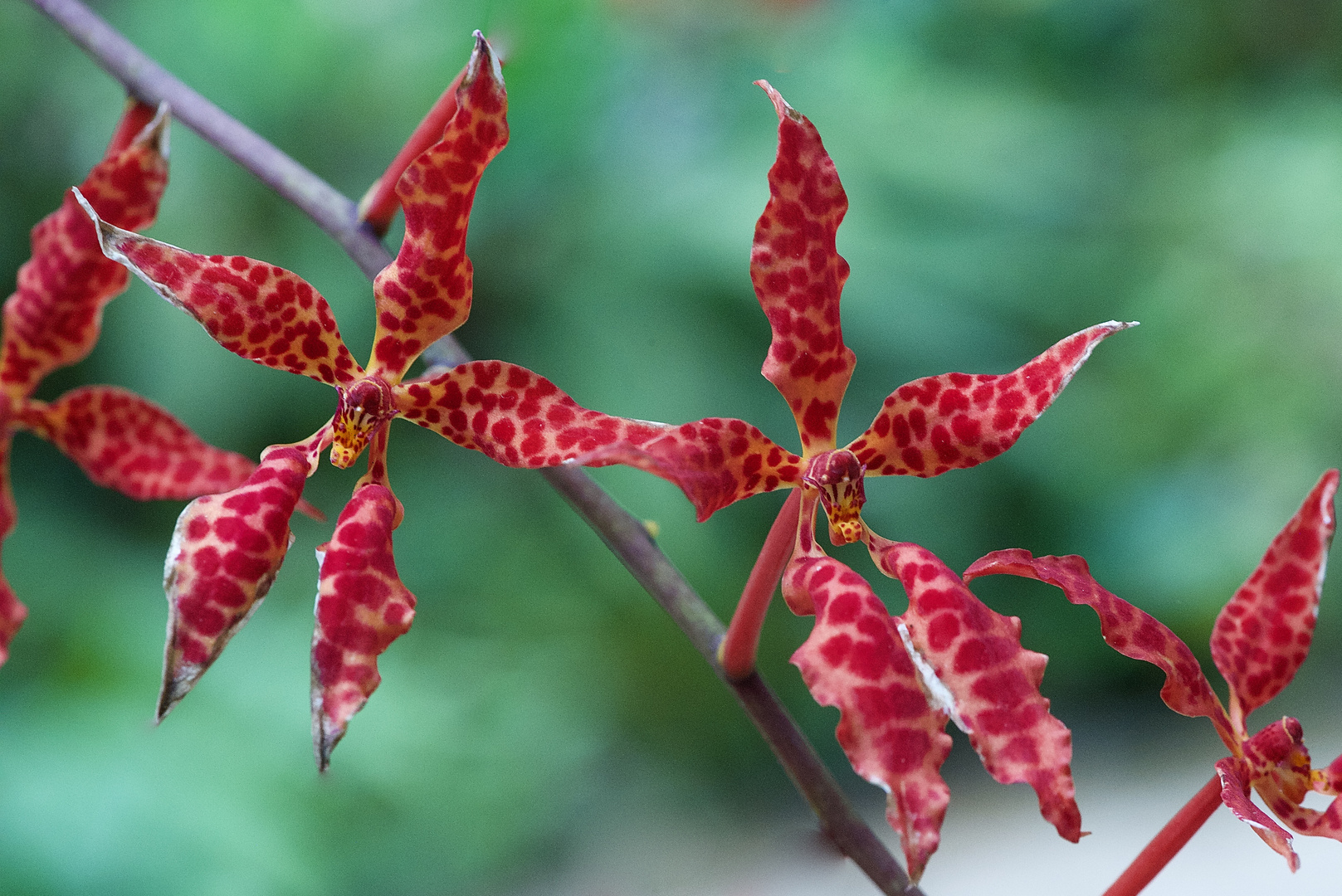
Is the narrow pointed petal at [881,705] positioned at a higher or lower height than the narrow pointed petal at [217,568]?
higher

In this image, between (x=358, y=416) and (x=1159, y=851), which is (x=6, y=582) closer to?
(x=358, y=416)

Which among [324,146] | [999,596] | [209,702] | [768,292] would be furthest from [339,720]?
[324,146]

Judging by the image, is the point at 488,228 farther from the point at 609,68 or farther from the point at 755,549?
the point at 755,549

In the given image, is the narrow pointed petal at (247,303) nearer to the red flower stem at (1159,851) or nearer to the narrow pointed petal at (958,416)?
the narrow pointed petal at (958,416)

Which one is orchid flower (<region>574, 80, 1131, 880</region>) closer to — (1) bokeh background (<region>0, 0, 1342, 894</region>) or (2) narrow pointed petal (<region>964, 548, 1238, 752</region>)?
(2) narrow pointed petal (<region>964, 548, 1238, 752</region>)

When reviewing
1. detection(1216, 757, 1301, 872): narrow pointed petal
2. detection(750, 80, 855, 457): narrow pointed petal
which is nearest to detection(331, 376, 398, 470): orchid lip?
detection(750, 80, 855, 457): narrow pointed petal

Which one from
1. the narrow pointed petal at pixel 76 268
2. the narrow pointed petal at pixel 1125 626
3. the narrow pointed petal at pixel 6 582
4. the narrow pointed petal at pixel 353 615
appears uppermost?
the narrow pointed petal at pixel 1125 626

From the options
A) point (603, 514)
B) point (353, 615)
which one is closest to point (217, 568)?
point (353, 615)

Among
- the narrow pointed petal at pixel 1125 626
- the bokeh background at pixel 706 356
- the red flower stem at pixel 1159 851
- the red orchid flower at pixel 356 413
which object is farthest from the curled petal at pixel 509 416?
the bokeh background at pixel 706 356
